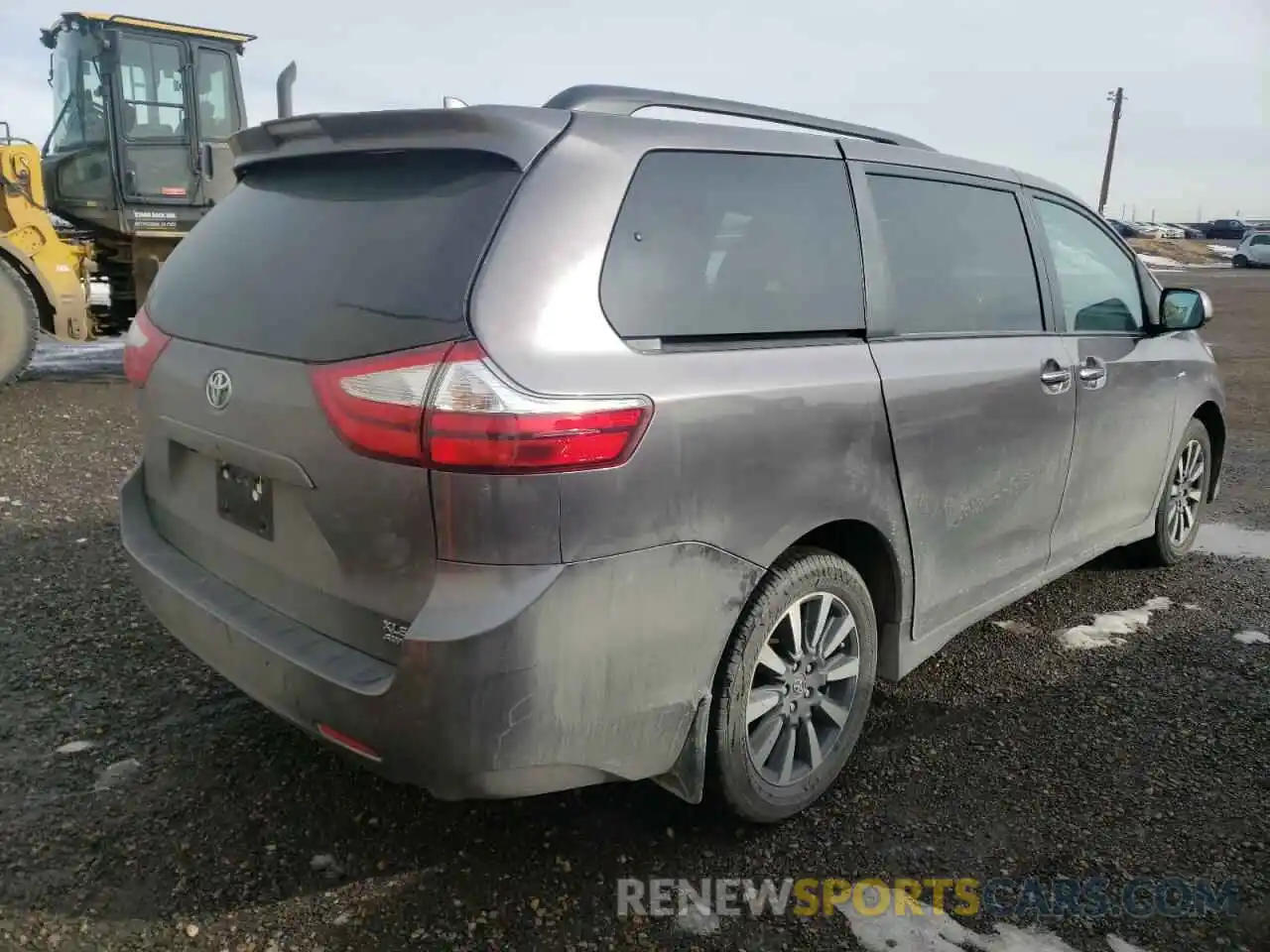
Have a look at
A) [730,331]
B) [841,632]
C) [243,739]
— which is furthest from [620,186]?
[243,739]

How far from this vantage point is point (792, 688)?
2.74 metres

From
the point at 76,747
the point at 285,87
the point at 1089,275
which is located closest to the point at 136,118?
the point at 285,87

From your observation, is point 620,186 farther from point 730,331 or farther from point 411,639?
point 411,639

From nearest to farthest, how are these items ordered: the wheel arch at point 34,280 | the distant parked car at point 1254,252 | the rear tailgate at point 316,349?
the rear tailgate at point 316,349
the wheel arch at point 34,280
the distant parked car at point 1254,252

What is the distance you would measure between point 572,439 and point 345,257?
0.74 metres

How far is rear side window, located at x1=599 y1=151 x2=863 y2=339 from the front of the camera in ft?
7.54

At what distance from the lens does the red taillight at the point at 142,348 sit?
275 cm

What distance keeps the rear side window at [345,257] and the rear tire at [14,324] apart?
7.30 metres

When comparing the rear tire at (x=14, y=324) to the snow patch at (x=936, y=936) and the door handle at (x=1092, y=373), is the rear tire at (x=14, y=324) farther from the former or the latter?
the snow patch at (x=936, y=936)

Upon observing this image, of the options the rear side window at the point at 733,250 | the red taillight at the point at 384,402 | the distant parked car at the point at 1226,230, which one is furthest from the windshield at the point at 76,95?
the distant parked car at the point at 1226,230

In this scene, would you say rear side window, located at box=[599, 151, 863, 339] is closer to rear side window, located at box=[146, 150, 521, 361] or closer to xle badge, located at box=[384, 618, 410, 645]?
rear side window, located at box=[146, 150, 521, 361]

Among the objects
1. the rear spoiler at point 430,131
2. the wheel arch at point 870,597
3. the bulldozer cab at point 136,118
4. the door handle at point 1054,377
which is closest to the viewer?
the rear spoiler at point 430,131

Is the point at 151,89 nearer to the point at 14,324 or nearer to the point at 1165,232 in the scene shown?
the point at 14,324

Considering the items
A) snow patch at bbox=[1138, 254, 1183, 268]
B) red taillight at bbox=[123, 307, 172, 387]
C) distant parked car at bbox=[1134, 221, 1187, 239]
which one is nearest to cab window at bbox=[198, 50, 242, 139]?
red taillight at bbox=[123, 307, 172, 387]
